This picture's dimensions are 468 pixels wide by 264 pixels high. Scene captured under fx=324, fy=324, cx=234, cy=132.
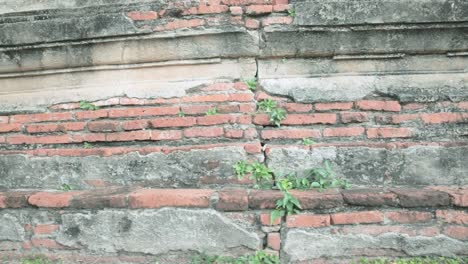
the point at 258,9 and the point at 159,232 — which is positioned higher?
the point at 258,9

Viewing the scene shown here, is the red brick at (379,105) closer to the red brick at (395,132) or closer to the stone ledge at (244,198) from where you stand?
the red brick at (395,132)

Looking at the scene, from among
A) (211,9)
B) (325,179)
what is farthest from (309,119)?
(211,9)

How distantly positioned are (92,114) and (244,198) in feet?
4.66

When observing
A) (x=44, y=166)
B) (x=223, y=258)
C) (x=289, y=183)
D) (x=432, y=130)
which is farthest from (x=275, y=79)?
(x=44, y=166)

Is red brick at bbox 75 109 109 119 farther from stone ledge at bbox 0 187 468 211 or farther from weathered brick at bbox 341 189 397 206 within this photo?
weathered brick at bbox 341 189 397 206

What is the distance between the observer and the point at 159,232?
7.36 ft

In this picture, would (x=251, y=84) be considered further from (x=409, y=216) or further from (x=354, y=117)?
(x=409, y=216)

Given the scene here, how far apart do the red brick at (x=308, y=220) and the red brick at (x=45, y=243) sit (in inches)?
66.6

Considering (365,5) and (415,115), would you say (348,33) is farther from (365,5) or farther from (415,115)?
(415,115)

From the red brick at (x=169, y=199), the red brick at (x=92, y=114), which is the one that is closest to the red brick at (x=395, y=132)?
the red brick at (x=169, y=199)

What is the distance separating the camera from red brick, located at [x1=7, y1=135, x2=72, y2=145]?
258 cm

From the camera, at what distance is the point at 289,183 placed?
2.29 meters

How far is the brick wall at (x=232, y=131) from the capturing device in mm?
2170

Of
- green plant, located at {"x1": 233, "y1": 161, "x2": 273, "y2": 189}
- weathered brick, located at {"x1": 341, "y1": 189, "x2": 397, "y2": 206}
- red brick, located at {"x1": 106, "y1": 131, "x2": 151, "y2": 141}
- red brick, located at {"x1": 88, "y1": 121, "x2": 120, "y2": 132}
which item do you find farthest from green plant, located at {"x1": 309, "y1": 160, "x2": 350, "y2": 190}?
red brick, located at {"x1": 88, "y1": 121, "x2": 120, "y2": 132}
